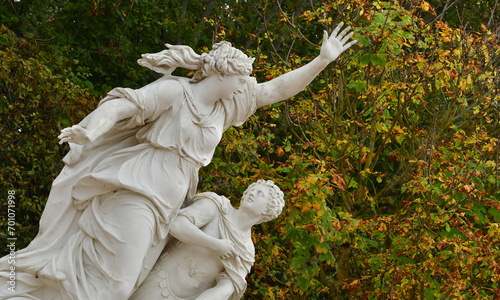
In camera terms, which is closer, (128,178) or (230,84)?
(128,178)

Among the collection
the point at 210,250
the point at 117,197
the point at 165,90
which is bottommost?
the point at 210,250

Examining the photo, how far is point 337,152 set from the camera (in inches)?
352

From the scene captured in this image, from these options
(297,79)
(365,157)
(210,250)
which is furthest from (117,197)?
(365,157)

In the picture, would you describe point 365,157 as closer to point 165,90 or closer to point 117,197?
point 165,90

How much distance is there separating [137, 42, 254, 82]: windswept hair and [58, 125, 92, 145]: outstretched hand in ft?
2.26

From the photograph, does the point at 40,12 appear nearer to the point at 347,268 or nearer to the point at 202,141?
the point at 347,268

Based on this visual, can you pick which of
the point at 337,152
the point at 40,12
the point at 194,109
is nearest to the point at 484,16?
the point at 337,152

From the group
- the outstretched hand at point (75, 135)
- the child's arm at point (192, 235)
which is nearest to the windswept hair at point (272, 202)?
the child's arm at point (192, 235)

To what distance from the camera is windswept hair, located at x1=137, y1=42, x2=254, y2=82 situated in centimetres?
506

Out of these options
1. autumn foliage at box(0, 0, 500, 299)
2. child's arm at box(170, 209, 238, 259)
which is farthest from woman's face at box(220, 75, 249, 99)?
autumn foliage at box(0, 0, 500, 299)

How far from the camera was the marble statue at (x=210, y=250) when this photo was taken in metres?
4.96

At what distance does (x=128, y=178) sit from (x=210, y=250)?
65 centimetres

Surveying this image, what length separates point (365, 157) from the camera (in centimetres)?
880

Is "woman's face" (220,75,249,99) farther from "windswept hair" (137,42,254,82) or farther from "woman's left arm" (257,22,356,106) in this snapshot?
"woman's left arm" (257,22,356,106)
